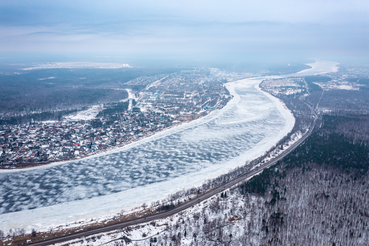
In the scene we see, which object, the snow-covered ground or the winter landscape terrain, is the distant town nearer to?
the snow-covered ground

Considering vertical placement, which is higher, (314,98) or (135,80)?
(135,80)

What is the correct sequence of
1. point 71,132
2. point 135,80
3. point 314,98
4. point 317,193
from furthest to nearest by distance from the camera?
point 135,80 < point 314,98 < point 71,132 < point 317,193

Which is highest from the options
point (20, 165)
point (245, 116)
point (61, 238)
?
point (245, 116)

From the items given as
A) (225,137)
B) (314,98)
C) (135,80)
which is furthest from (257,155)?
(135,80)

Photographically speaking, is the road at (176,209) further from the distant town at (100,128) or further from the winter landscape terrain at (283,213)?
the distant town at (100,128)

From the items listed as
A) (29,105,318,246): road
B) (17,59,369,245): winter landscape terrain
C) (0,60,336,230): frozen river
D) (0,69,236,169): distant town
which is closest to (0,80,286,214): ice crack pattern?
(0,60,336,230): frozen river

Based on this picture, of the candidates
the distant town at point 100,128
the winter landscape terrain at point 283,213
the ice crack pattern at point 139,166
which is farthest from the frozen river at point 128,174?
the winter landscape terrain at point 283,213

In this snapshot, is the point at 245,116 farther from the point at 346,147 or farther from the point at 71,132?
the point at 71,132
